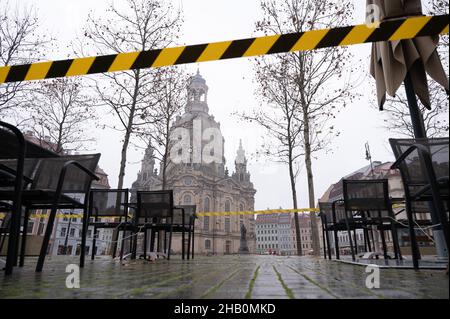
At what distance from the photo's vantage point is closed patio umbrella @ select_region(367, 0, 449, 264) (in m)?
3.45

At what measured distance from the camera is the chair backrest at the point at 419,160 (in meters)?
2.26

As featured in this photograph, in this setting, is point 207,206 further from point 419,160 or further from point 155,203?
point 419,160

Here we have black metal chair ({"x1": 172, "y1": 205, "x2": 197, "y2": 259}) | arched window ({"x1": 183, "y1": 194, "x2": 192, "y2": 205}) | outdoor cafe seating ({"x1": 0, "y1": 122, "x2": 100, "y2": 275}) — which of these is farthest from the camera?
arched window ({"x1": 183, "y1": 194, "x2": 192, "y2": 205})

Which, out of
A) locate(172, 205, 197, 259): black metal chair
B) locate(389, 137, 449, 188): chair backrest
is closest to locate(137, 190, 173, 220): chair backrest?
locate(172, 205, 197, 259): black metal chair

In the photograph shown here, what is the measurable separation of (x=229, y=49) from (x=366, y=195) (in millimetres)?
3568

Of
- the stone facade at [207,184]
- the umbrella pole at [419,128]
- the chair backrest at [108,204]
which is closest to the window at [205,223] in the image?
the stone facade at [207,184]

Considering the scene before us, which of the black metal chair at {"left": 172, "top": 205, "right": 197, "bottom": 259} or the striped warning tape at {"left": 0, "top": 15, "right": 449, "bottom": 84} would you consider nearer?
the striped warning tape at {"left": 0, "top": 15, "right": 449, "bottom": 84}

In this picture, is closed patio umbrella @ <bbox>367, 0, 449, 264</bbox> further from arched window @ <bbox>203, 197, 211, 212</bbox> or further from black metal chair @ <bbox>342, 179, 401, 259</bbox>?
arched window @ <bbox>203, 197, 211, 212</bbox>

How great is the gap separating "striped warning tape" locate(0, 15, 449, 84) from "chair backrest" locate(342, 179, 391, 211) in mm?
2893

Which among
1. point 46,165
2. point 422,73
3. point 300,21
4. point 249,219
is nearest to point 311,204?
point 300,21

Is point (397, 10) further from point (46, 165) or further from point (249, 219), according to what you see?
point (249, 219)

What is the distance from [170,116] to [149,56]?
546 inches

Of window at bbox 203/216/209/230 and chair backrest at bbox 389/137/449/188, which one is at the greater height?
window at bbox 203/216/209/230
